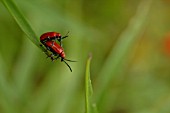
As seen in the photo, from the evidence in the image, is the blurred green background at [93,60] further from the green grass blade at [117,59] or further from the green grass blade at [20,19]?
the green grass blade at [20,19]

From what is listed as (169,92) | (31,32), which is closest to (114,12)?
(169,92)

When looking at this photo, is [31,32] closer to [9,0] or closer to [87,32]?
[9,0]

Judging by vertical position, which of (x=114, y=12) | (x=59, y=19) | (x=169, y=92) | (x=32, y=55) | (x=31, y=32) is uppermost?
(x=31, y=32)

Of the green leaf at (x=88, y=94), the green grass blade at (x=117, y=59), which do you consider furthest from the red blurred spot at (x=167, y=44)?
the green leaf at (x=88, y=94)

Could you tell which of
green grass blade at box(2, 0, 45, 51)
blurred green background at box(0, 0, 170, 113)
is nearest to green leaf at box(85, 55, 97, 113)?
green grass blade at box(2, 0, 45, 51)

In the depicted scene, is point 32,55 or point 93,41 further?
point 93,41

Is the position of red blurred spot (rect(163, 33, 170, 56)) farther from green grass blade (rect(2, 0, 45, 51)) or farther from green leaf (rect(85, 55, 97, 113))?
green grass blade (rect(2, 0, 45, 51))
